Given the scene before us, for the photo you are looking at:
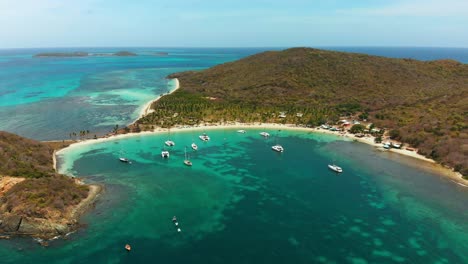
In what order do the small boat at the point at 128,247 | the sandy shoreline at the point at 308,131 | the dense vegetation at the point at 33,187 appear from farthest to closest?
the sandy shoreline at the point at 308,131
the dense vegetation at the point at 33,187
the small boat at the point at 128,247

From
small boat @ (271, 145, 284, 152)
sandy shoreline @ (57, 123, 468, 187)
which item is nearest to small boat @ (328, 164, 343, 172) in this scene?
small boat @ (271, 145, 284, 152)

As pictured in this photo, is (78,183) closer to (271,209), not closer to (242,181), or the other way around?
(242,181)

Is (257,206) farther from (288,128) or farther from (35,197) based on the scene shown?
(288,128)

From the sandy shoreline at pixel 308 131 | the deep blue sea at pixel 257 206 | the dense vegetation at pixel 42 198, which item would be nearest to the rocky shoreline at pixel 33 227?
the dense vegetation at pixel 42 198

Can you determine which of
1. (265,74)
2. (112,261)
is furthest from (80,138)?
(265,74)

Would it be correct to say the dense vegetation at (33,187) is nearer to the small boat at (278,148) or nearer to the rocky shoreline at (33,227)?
the rocky shoreline at (33,227)

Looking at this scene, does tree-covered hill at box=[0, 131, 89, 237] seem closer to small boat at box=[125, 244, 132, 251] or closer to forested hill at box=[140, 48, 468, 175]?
small boat at box=[125, 244, 132, 251]

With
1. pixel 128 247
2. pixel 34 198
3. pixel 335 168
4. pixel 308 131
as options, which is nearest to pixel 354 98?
pixel 308 131
